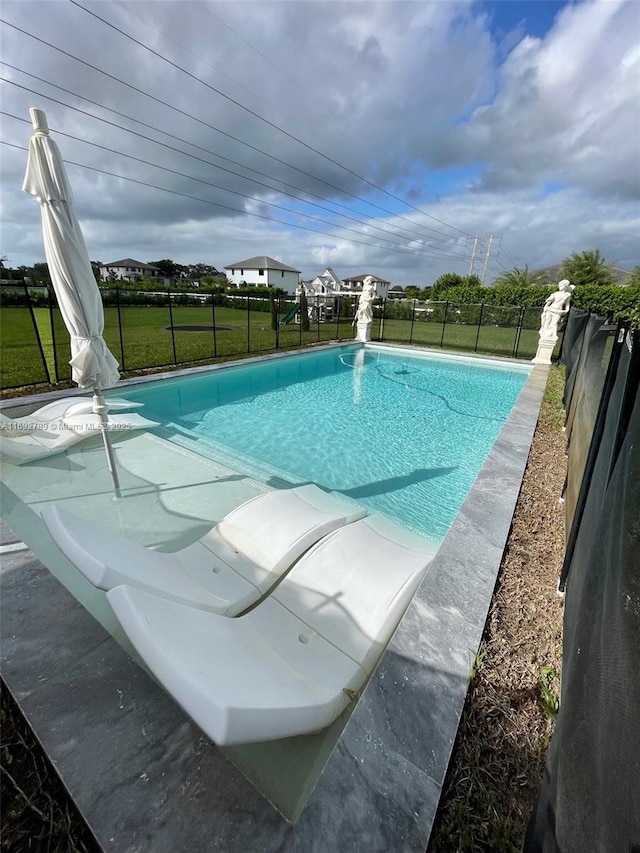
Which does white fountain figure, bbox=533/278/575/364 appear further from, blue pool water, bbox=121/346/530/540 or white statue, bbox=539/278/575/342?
blue pool water, bbox=121/346/530/540

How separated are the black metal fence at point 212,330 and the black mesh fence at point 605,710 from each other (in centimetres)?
771

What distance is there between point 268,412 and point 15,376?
4813 mm

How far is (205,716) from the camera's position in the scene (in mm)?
1066

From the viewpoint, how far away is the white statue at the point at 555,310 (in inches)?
443

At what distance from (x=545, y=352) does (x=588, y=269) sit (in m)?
22.3

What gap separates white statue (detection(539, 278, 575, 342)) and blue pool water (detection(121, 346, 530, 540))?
1.54 m

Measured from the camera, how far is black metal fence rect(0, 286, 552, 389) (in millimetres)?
7395

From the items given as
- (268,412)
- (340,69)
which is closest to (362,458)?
(268,412)

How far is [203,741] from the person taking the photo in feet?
4.63

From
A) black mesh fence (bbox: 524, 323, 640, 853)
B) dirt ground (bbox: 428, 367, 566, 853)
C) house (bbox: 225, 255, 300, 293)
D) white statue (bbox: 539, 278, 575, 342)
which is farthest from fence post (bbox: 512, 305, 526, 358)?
house (bbox: 225, 255, 300, 293)

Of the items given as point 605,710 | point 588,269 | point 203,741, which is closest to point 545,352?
point 605,710

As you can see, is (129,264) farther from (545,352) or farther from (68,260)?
(68,260)

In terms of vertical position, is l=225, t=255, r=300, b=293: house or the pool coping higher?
l=225, t=255, r=300, b=293: house

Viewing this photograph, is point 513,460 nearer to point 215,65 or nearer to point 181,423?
point 181,423
